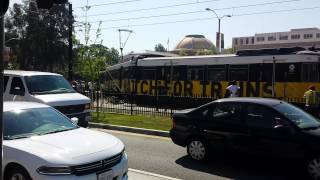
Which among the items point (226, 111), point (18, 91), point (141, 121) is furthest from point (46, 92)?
point (226, 111)

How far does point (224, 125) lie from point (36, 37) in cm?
5585

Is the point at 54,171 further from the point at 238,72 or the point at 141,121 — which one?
the point at 238,72

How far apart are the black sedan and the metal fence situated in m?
9.10

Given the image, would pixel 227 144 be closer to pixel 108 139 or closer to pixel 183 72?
pixel 108 139

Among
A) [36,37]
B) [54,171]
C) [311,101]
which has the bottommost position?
[54,171]

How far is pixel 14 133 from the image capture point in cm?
717

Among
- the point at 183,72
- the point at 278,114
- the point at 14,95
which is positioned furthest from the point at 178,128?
the point at 183,72

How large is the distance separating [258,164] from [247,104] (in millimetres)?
1299

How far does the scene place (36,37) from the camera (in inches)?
2451

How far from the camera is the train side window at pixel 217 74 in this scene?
25.0 meters

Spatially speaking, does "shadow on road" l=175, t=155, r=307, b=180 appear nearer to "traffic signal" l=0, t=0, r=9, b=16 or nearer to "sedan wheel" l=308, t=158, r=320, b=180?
"sedan wheel" l=308, t=158, r=320, b=180

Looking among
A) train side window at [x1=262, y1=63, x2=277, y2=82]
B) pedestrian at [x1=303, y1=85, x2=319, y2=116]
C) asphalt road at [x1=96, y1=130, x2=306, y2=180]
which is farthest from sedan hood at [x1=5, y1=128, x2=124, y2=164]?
train side window at [x1=262, y1=63, x2=277, y2=82]

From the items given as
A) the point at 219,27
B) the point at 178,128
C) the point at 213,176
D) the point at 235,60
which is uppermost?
the point at 219,27

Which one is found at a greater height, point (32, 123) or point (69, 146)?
point (32, 123)
